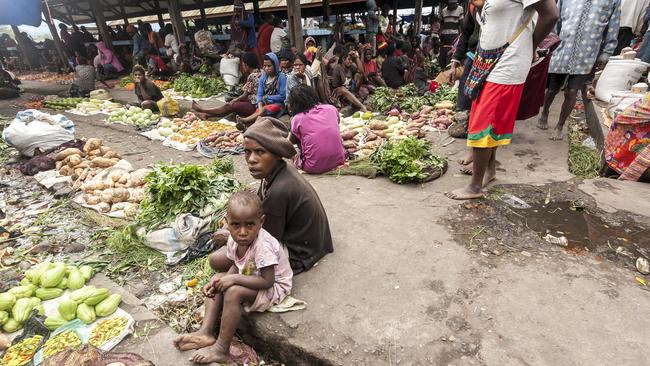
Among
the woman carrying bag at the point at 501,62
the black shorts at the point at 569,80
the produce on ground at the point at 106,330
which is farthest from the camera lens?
the black shorts at the point at 569,80

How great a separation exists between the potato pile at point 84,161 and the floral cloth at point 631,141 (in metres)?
6.44

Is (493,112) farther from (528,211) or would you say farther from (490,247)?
(490,247)

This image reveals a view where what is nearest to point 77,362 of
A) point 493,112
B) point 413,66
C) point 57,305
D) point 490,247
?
point 57,305

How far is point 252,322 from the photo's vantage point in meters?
2.26

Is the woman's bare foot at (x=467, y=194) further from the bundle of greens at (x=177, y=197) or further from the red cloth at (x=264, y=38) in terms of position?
the red cloth at (x=264, y=38)

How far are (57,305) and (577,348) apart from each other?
334 centimetres

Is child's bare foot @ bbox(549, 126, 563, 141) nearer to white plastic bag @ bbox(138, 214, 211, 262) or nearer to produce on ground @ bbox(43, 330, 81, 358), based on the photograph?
white plastic bag @ bbox(138, 214, 211, 262)

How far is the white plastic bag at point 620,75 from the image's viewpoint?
5.50 metres

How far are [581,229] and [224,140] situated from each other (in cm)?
524

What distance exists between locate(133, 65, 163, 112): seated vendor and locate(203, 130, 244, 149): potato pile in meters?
3.07

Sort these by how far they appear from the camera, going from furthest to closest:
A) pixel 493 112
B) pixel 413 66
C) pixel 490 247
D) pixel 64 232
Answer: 1. pixel 413 66
2. pixel 64 232
3. pixel 493 112
4. pixel 490 247

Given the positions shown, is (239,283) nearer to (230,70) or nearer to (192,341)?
(192,341)

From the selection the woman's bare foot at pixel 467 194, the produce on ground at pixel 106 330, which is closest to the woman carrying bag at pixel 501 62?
the woman's bare foot at pixel 467 194

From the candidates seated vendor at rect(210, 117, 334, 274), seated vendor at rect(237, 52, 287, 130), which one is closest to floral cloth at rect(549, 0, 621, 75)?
seated vendor at rect(210, 117, 334, 274)
